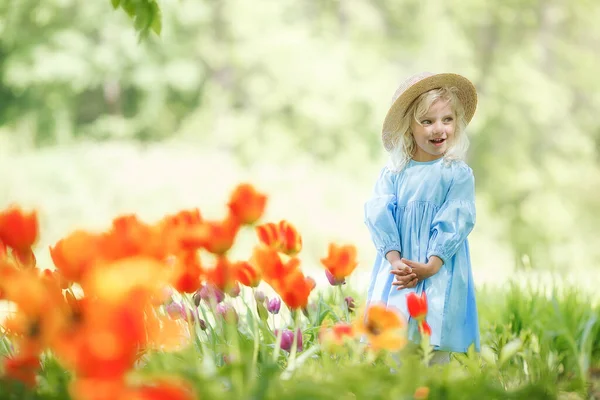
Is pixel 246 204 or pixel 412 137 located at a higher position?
pixel 412 137

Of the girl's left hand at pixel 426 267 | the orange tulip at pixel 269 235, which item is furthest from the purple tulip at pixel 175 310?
the girl's left hand at pixel 426 267

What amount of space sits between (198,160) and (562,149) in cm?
533

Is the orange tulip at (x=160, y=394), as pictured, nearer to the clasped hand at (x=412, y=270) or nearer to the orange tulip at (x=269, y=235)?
the orange tulip at (x=269, y=235)

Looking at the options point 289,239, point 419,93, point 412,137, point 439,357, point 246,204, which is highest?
point 419,93

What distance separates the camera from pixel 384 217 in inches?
86.8

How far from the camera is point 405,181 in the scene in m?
2.26

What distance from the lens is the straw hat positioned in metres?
2.23

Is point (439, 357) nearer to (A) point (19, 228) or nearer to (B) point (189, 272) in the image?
(B) point (189, 272)

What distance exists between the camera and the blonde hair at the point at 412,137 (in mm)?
2221

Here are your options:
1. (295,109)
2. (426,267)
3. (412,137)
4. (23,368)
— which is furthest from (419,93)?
(295,109)

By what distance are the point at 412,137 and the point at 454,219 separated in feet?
1.11

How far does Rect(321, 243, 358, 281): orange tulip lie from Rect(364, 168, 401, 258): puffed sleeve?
7.6 inches

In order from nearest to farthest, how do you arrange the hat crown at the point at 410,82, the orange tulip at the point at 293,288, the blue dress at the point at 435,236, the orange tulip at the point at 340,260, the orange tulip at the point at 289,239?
the orange tulip at the point at 293,288, the orange tulip at the point at 289,239, the orange tulip at the point at 340,260, the blue dress at the point at 435,236, the hat crown at the point at 410,82

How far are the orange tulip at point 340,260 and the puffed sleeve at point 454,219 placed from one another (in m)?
0.26
